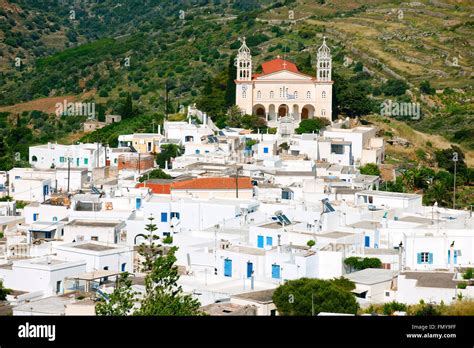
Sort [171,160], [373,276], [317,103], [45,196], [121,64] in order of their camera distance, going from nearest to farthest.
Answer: [373,276]
[45,196]
[171,160]
[317,103]
[121,64]

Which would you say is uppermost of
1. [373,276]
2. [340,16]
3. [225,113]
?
[340,16]

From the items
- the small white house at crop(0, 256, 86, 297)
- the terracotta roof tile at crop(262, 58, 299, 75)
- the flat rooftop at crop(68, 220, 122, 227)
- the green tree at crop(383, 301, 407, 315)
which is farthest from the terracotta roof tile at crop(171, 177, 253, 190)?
the terracotta roof tile at crop(262, 58, 299, 75)

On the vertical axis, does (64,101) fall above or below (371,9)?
below

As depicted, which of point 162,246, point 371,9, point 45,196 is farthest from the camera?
point 371,9

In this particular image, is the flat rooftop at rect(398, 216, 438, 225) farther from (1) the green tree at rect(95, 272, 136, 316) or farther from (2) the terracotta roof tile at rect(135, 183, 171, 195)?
(1) the green tree at rect(95, 272, 136, 316)

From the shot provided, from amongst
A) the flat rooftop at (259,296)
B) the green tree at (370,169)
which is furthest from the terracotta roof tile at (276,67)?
the flat rooftop at (259,296)

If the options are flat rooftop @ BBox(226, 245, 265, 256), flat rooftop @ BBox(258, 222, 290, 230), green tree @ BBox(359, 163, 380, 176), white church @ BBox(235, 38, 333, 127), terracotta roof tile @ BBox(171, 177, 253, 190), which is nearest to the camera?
flat rooftop @ BBox(226, 245, 265, 256)
